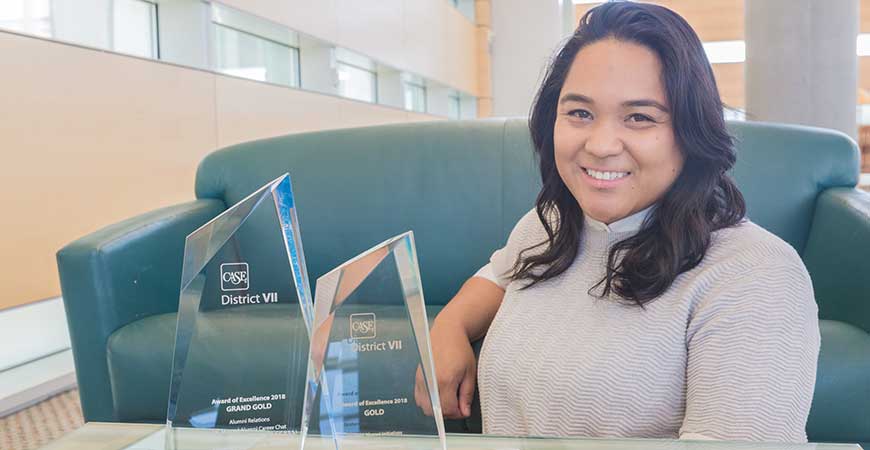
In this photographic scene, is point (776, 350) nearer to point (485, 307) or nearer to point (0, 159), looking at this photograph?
point (485, 307)

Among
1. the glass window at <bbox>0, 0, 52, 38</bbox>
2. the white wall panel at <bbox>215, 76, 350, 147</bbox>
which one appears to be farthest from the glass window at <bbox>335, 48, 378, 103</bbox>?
the glass window at <bbox>0, 0, 52, 38</bbox>

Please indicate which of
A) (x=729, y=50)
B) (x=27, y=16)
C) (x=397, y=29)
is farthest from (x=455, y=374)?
(x=397, y=29)

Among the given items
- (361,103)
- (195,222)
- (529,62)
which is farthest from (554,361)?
(361,103)

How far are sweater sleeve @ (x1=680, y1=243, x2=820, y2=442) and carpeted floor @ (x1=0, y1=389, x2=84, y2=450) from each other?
1.65 metres

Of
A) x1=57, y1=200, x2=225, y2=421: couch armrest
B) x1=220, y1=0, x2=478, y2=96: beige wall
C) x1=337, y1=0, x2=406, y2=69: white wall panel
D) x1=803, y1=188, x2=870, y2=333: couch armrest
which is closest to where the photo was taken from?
x1=803, y1=188, x2=870, y2=333: couch armrest

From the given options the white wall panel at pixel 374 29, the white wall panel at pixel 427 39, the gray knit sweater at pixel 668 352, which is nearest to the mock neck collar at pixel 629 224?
the gray knit sweater at pixel 668 352

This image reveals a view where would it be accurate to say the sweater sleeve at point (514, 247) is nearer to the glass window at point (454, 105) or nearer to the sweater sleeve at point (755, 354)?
the sweater sleeve at point (755, 354)

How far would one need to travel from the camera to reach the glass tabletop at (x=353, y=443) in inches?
26.5

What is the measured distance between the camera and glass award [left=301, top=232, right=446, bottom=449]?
2.03 feet

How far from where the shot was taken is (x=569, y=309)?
1.05 meters

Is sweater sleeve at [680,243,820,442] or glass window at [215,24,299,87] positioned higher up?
glass window at [215,24,299,87]

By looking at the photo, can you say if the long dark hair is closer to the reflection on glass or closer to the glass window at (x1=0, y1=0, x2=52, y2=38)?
the glass window at (x1=0, y1=0, x2=52, y2=38)

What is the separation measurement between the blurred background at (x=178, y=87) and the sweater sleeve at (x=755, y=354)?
32cm

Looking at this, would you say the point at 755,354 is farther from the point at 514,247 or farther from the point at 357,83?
the point at 357,83
